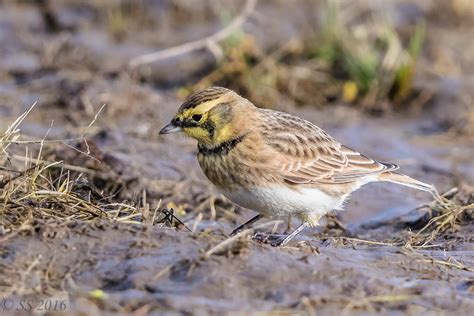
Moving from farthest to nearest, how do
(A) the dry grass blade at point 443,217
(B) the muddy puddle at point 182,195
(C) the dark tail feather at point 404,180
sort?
(C) the dark tail feather at point 404,180, (A) the dry grass blade at point 443,217, (B) the muddy puddle at point 182,195

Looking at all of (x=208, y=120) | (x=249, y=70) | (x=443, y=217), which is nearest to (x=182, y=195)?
(x=208, y=120)

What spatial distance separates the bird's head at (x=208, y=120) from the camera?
717 centimetres

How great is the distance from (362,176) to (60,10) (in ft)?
27.0

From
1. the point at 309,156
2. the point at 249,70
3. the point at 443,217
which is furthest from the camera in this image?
the point at 249,70

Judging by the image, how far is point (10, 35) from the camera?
14234 millimetres

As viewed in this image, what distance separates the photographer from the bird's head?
7168 mm

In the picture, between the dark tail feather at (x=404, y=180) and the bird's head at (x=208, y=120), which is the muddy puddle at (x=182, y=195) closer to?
the dark tail feather at (x=404, y=180)

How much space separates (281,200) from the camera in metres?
6.98

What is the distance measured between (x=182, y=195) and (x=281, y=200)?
2234 mm

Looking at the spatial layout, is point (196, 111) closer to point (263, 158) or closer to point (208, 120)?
point (208, 120)

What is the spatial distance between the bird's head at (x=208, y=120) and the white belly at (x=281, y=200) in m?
0.44

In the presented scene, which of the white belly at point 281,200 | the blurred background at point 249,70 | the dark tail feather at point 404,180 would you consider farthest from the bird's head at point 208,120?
the blurred background at point 249,70

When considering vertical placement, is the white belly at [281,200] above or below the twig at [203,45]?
above

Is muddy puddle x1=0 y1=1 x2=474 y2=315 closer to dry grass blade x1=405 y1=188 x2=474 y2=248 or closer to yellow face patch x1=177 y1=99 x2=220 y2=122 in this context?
dry grass blade x1=405 y1=188 x2=474 y2=248
